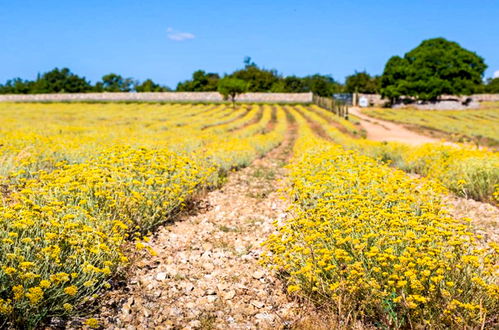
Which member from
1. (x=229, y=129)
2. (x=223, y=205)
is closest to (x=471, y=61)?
(x=229, y=129)

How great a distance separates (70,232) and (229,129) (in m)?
22.3

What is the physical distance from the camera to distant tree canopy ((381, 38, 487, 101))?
51.8m

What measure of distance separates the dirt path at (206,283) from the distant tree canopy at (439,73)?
51724 millimetres

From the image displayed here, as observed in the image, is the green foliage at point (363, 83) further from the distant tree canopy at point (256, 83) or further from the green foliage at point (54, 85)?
the green foliage at point (54, 85)

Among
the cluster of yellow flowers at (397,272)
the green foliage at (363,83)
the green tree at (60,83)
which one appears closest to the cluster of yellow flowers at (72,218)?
the cluster of yellow flowers at (397,272)

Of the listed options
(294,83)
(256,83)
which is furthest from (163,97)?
(294,83)

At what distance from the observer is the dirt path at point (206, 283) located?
4078 millimetres

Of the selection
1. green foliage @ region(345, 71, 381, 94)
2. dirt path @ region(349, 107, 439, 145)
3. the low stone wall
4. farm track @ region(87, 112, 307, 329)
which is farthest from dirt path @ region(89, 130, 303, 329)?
green foliage @ region(345, 71, 381, 94)

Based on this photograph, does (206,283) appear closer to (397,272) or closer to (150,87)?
(397,272)

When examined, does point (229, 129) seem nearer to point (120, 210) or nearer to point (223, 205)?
point (223, 205)

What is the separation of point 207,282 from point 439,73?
186 ft

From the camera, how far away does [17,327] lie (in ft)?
10.8

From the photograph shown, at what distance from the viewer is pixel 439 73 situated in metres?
52.7

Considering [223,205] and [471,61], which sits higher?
[471,61]
